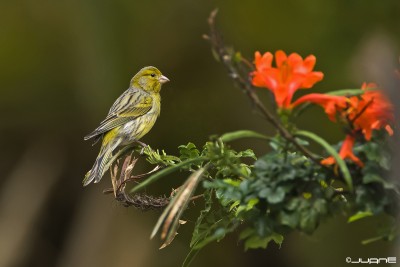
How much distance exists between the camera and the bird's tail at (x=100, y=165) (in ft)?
5.60

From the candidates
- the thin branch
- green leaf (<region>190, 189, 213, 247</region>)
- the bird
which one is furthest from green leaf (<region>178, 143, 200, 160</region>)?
the bird

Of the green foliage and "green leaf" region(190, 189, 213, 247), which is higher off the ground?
the green foliage

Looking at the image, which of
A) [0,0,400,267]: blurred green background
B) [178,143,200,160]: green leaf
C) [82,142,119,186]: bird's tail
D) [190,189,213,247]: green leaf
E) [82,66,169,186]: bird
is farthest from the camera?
[0,0,400,267]: blurred green background

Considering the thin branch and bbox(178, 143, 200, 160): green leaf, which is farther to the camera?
bbox(178, 143, 200, 160): green leaf

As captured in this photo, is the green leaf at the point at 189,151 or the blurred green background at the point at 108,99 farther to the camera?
the blurred green background at the point at 108,99

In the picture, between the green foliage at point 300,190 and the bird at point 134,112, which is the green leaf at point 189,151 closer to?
the green foliage at point 300,190

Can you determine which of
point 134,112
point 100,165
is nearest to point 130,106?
point 134,112

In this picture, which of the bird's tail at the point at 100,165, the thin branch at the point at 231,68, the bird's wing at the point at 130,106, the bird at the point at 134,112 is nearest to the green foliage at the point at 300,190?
the thin branch at the point at 231,68

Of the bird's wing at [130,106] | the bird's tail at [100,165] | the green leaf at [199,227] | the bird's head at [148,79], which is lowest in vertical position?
the green leaf at [199,227]

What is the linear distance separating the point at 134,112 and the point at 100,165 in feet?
2.00

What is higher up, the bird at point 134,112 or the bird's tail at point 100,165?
the bird at point 134,112

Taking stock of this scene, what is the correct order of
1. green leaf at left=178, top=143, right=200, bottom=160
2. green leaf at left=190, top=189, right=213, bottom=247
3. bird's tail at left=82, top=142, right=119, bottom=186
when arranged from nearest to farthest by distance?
green leaf at left=190, top=189, right=213, bottom=247 → green leaf at left=178, top=143, right=200, bottom=160 → bird's tail at left=82, top=142, right=119, bottom=186

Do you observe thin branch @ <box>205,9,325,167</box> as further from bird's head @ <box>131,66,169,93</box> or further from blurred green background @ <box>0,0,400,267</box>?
blurred green background @ <box>0,0,400,267</box>

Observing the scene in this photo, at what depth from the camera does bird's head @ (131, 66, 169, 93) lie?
2393 millimetres
